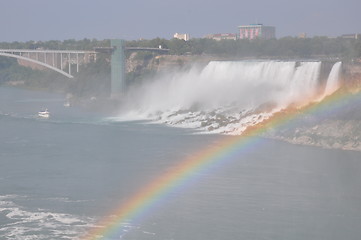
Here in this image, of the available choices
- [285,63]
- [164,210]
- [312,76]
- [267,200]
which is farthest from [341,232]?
[285,63]

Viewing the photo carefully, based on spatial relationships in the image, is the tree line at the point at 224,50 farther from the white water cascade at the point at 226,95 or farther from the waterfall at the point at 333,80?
the waterfall at the point at 333,80

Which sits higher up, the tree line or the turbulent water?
the tree line

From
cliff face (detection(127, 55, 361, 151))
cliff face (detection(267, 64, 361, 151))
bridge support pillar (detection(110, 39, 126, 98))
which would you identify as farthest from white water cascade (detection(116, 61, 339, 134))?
cliff face (detection(267, 64, 361, 151))

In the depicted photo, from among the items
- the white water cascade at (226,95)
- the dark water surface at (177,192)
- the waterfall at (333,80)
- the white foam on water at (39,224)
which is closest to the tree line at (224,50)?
the white water cascade at (226,95)

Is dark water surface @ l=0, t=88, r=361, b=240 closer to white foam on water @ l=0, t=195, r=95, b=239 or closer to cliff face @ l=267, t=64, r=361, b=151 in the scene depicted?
white foam on water @ l=0, t=195, r=95, b=239

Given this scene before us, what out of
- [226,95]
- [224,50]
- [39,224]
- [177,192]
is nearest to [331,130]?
[177,192]

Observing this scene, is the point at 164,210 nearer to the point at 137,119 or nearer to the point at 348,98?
the point at 348,98
